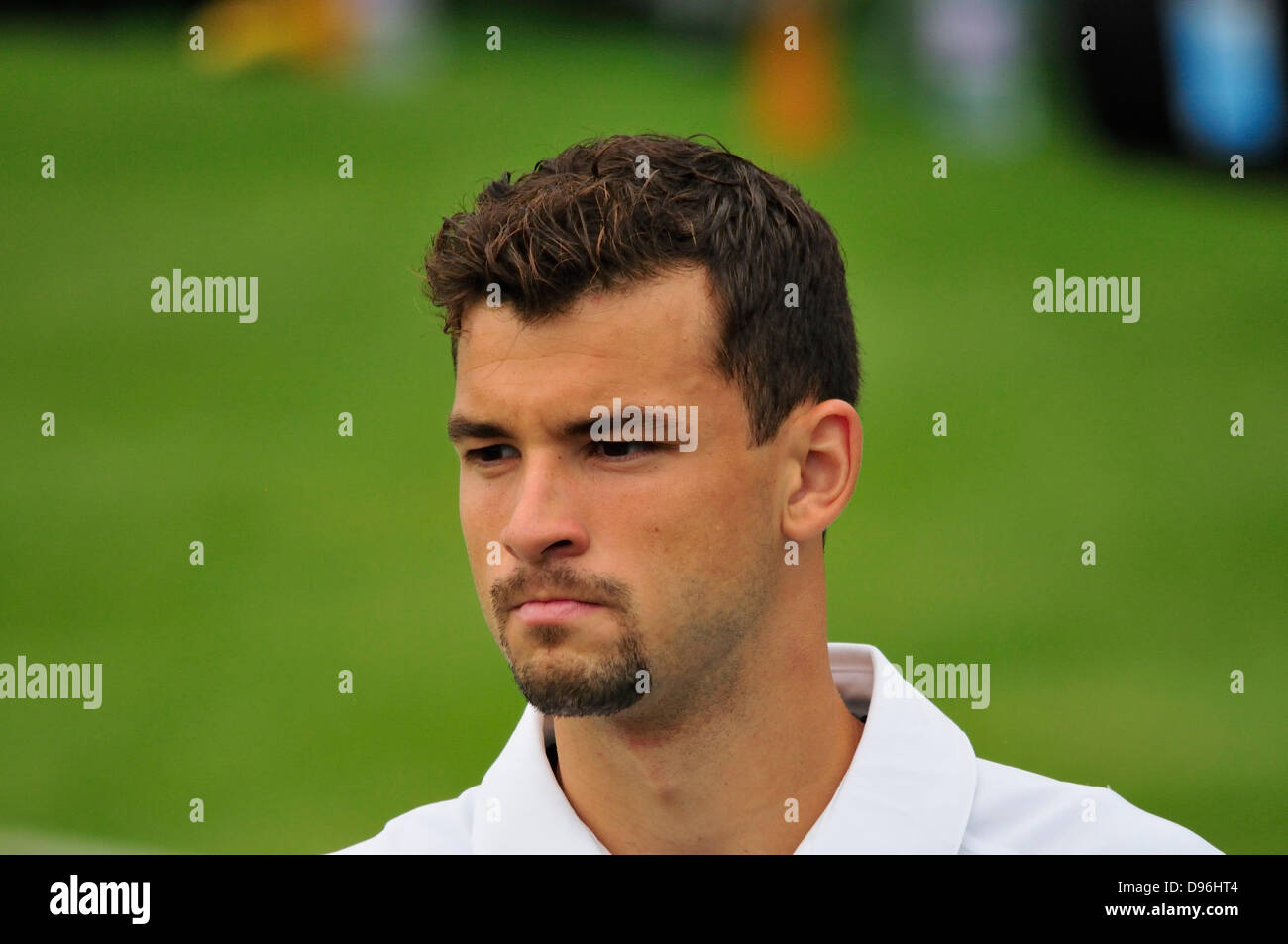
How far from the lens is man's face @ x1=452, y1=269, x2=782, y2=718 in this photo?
554 cm

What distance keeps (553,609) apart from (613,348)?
2.87ft

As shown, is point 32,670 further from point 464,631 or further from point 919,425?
point 919,425

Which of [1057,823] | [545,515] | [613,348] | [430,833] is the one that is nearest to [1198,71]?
Answer: [1057,823]

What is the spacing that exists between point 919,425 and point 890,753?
1966cm

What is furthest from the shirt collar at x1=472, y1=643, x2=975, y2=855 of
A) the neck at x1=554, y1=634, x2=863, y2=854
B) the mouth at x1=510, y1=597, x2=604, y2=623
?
the mouth at x1=510, y1=597, x2=604, y2=623

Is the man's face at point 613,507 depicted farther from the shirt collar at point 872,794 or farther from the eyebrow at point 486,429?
the shirt collar at point 872,794

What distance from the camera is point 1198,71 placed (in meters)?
24.3

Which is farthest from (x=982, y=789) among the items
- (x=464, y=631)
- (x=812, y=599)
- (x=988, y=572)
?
→ (x=988, y=572)

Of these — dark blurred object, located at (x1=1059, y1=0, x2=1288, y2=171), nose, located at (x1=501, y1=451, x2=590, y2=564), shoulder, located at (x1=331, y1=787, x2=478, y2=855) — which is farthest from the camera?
dark blurred object, located at (x1=1059, y1=0, x2=1288, y2=171)

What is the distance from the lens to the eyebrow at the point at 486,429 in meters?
5.62

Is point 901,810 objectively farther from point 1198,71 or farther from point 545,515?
point 1198,71

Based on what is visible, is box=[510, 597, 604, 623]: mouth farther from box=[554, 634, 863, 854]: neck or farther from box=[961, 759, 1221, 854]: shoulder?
box=[961, 759, 1221, 854]: shoulder

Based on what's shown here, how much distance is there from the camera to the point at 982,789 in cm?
630

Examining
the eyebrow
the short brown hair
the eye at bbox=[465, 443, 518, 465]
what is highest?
the short brown hair
